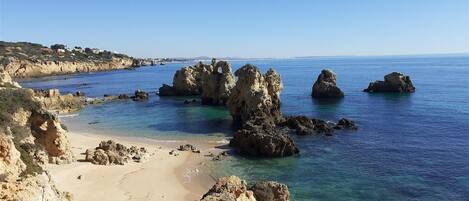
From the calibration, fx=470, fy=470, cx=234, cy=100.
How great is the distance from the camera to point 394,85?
304 ft

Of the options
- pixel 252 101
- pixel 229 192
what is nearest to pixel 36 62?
pixel 252 101

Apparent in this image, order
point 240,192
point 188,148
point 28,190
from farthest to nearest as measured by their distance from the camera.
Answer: point 188,148 → point 240,192 → point 28,190

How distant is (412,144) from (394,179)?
12.6m

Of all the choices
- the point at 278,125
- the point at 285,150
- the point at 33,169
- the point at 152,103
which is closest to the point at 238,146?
the point at 285,150

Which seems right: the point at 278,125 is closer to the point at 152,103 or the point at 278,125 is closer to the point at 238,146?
the point at 238,146

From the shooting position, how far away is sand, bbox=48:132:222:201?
29438 millimetres

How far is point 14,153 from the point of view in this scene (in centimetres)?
1762

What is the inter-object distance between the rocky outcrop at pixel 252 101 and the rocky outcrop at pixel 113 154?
53.7ft

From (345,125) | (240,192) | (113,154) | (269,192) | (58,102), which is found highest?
(240,192)

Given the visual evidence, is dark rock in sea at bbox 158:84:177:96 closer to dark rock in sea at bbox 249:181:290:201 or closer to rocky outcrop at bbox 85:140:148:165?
rocky outcrop at bbox 85:140:148:165

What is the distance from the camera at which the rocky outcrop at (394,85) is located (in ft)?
302

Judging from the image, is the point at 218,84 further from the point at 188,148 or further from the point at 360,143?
the point at 360,143

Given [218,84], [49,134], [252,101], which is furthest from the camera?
[218,84]

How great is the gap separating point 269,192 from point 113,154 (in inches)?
788
